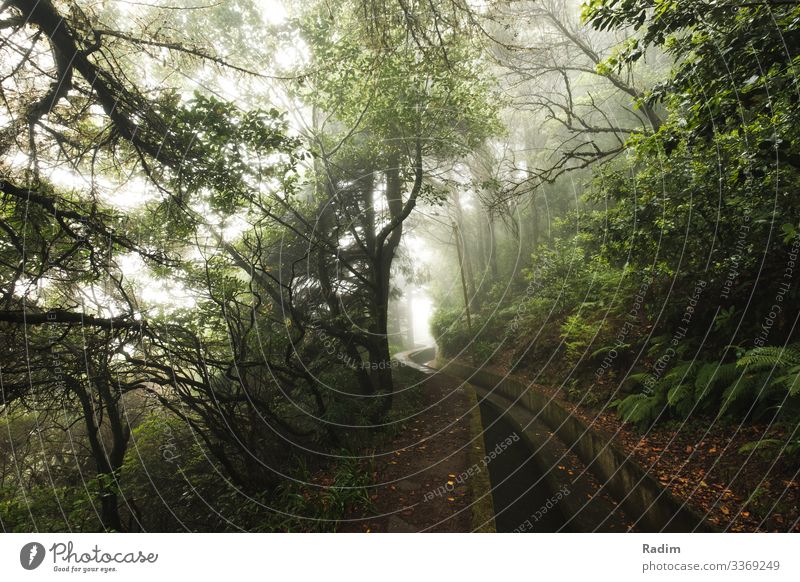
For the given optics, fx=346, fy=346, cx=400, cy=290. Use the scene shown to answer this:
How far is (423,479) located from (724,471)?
337cm

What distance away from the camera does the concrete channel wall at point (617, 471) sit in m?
3.22

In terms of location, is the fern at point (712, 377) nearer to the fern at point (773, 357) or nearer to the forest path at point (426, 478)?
the fern at point (773, 357)

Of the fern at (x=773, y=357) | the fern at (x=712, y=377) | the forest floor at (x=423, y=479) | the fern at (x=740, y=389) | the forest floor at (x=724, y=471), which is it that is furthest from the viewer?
the forest floor at (x=423, y=479)

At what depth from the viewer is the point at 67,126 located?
11.8ft

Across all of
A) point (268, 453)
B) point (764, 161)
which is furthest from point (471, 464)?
point (764, 161)

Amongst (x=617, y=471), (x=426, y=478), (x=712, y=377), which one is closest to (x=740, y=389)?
(x=712, y=377)

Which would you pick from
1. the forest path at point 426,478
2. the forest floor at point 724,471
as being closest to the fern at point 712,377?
the forest floor at point 724,471

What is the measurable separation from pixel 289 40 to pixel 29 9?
21.1ft

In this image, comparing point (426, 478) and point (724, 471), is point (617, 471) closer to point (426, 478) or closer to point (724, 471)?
→ point (724, 471)

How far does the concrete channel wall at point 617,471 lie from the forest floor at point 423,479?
5.40 ft

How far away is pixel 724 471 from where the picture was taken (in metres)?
3.27

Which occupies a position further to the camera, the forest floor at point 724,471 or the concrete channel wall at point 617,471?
the concrete channel wall at point 617,471

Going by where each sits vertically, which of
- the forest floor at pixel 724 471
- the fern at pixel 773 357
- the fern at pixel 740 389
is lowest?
the forest floor at pixel 724 471
